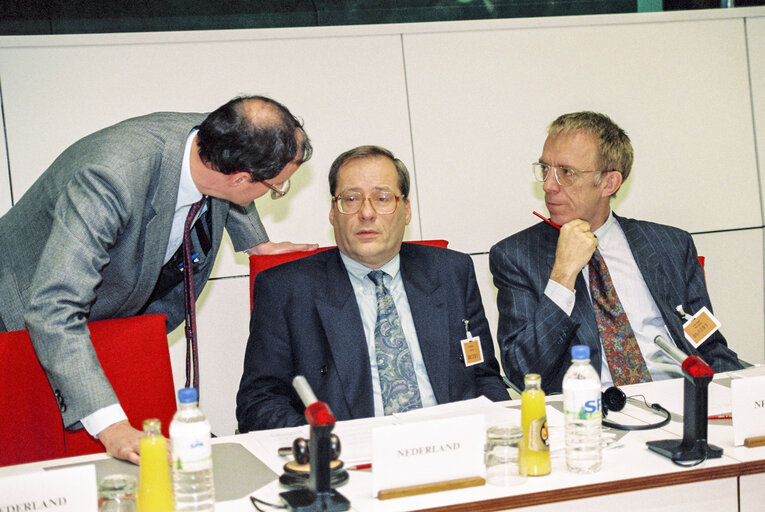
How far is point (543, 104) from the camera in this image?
363 centimetres

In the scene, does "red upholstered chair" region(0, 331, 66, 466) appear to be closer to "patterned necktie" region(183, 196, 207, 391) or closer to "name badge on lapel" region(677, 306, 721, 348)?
"patterned necktie" region(183, 196, 207, 391)

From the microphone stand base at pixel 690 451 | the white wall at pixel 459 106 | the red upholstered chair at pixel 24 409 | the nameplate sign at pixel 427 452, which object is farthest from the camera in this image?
the white wall at pixel 459 106

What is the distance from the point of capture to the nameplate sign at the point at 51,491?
132cm

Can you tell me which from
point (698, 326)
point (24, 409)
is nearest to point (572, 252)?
point (698, 326)

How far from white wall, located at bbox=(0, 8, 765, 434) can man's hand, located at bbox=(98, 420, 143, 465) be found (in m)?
1.58

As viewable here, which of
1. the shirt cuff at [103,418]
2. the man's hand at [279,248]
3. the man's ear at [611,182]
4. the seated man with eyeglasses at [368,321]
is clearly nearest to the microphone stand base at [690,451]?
the seated man with eyeglasses at [368,321]

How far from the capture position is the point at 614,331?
260 cm

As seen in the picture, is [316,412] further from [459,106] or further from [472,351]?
[459,106]

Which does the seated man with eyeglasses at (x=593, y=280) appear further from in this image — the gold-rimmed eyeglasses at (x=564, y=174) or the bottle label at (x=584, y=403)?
the bottle label at (x=584, y=403)

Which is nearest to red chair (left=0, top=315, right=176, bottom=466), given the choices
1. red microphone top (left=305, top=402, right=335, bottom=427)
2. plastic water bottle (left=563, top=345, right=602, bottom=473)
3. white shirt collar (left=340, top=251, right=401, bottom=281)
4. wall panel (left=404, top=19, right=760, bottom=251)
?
white shirt collar (left=340, top=251, right=401, bottom=281)

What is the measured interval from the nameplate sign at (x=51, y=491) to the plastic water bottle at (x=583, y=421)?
909 millimetres

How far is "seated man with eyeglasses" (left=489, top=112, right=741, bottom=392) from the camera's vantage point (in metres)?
2.51

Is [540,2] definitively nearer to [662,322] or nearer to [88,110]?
[662,322]

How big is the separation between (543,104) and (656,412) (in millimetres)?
2047
